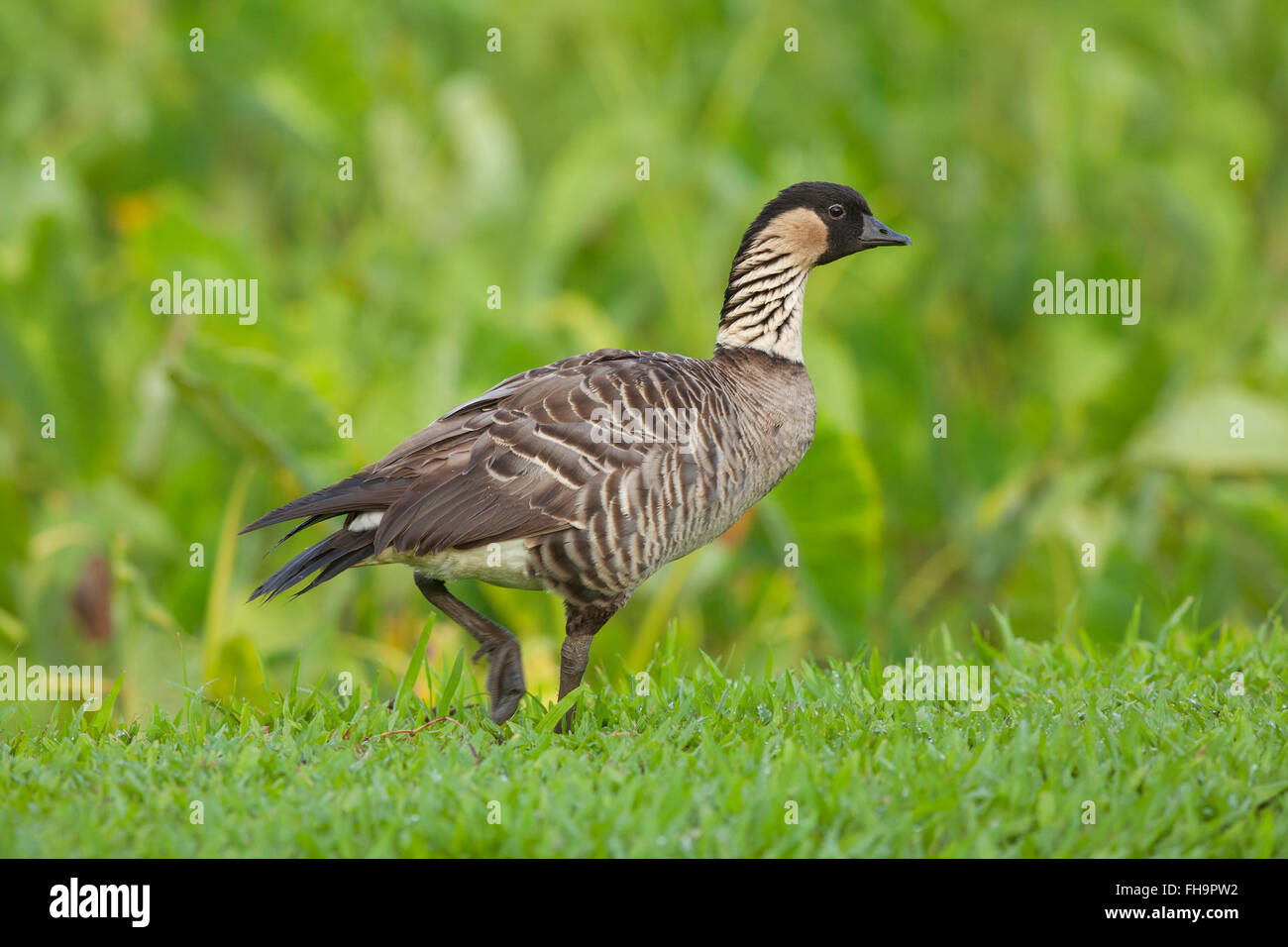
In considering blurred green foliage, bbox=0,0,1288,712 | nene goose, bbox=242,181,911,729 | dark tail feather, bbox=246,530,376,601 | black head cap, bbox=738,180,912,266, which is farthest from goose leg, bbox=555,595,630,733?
blurred green foliage, bbox=0,0,1288,712

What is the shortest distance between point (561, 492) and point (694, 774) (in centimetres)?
101

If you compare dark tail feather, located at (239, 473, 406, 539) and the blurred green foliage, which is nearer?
dark tail feather, located at (239, 473, 406, 539)

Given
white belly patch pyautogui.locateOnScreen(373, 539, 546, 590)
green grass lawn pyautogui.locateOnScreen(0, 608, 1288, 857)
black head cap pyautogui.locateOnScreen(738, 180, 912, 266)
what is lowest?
green grass lawn pyautogui.locateOnScreen(0, 608, 1288, 857)

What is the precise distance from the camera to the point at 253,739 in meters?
4.29

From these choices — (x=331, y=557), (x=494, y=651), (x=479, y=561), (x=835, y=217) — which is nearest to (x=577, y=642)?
(x=494, y=651)

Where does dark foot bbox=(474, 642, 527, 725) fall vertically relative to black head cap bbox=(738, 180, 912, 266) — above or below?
below

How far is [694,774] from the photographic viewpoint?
394 centimetres

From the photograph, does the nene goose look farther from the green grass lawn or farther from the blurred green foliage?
the blurred green foliage

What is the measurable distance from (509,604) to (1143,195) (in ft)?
20.5

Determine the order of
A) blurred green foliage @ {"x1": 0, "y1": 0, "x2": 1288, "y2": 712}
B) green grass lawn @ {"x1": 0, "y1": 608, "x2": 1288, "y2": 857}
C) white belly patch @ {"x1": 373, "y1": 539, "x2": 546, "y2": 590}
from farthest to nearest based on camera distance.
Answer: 1. blurred green foliage @ {"x1": 0, "y1": 0, "x2": 1288, "y2": 712}
2. white belly patch @ {"x1": 373, "y1": 539, "x2": 546, "y2": 590}
3. green grass lawn @ {"x1": 0, "y1": 608, "x2": 1288, "y2": 857}

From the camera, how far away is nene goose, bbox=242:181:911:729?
4.41 m

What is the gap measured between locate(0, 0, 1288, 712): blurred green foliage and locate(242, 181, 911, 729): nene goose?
4.79ft

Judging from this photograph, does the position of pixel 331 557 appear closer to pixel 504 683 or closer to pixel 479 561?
pixel 479 561
